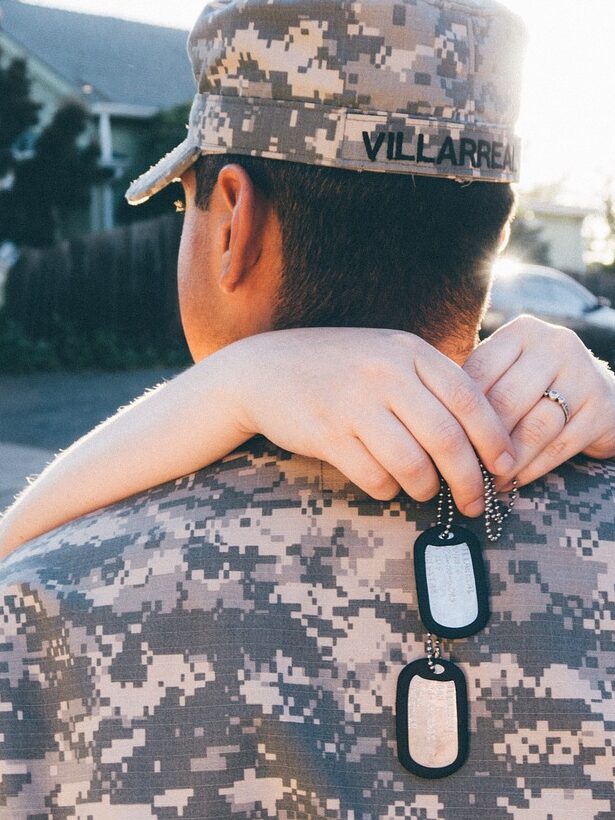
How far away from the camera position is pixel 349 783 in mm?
1107

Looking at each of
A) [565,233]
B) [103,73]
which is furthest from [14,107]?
[565,233]

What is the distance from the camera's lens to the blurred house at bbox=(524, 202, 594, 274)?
32375mm

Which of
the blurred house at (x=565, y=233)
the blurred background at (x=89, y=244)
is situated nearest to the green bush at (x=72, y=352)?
the blurred background at (x=89, y=244)

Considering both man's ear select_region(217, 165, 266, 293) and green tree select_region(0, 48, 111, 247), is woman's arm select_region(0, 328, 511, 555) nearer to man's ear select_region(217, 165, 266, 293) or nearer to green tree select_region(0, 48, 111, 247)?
man's ear select_region(217, 165, 266, 293)

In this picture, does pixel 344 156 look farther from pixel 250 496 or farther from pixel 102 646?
pixel 102 646

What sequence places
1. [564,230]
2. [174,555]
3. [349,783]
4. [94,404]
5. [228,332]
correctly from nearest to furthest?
1. [349,783]
2. [174,555]
3. [228,332]
4. [94,404]
5. [564,230]

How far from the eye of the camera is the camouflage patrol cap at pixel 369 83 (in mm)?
1318

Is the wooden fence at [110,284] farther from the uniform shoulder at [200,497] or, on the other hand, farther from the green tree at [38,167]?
the uniform shoulder at [200,497]

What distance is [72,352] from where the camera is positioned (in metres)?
18.9

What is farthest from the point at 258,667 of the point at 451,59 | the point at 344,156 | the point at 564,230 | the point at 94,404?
the point at 564,230

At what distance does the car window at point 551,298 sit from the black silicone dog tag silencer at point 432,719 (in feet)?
46.5

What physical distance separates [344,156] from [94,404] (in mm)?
13733

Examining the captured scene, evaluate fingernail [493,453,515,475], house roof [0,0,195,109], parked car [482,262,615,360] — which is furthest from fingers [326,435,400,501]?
house roof [0,0,195,109]

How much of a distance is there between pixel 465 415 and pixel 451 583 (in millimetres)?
194
